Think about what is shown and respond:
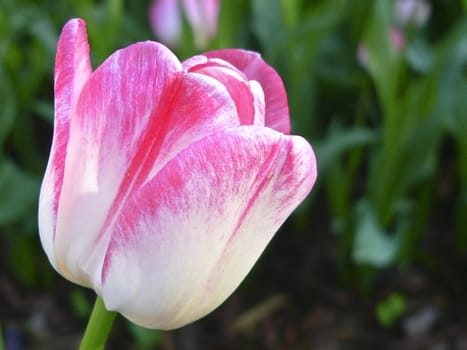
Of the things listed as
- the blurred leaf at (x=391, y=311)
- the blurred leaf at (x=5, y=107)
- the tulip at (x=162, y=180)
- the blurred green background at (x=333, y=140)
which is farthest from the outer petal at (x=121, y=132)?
the blurred leaf at (x=391, y=311)

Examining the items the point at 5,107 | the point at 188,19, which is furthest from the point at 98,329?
the point at 5,107

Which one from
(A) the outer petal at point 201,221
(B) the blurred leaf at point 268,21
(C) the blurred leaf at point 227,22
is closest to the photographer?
(A) the outer petal at point 201,221

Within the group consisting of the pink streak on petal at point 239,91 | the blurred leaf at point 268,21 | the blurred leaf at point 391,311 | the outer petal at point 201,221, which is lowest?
the blurred leaf at point 391,311

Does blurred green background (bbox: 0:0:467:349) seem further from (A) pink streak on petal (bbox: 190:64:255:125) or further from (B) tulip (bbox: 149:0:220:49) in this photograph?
(A) pink streak on petal (bbox: 190:64:255:125)

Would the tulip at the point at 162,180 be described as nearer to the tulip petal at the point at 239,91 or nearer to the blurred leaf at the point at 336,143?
the tulip petal at the point at 239,91

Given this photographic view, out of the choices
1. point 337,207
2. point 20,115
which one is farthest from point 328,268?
point 20,115

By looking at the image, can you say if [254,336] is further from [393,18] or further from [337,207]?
[393,18]
